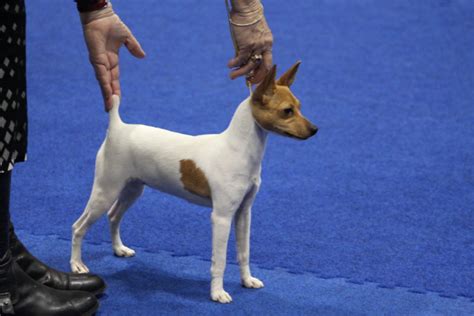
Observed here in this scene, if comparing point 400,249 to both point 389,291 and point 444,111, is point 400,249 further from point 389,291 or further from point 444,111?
point 444,111

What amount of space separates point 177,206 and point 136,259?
43 centimetres

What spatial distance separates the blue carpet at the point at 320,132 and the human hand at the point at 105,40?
632mm

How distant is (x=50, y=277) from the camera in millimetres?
2152

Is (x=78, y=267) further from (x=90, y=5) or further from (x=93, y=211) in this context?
(x=90, y=5)

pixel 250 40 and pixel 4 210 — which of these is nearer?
pixel 4 210

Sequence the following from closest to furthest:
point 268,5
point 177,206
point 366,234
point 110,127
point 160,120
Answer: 1. point 110,127
2. point 366,234
3. point 177,206
4. point 160,120
5. point 268,5

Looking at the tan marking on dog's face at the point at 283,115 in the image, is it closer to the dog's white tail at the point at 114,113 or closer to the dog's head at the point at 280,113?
the dog's head at the point at 280,113

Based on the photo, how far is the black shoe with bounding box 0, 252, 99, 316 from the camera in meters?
1.88

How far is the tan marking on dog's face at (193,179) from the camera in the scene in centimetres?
210

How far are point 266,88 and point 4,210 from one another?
71 centimetres

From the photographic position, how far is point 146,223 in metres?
2.69

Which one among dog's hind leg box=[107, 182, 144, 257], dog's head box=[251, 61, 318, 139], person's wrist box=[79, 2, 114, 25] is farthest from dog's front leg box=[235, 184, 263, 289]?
person's wrist box=[79, 2, 114, 25]

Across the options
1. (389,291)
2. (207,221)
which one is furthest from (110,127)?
(389,291)

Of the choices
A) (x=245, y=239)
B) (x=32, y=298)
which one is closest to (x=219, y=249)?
(x=245, y=239)
